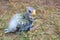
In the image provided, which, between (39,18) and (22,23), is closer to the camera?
(22,23)

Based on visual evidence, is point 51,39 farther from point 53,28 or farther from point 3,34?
point 3,34

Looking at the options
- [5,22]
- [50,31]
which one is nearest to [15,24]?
[5,22]

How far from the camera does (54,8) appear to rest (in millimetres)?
4023

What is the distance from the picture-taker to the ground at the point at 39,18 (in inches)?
129

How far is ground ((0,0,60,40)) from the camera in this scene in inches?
129

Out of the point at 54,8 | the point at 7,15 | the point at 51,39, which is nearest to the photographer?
the point at 51,39

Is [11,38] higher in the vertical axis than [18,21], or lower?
lower

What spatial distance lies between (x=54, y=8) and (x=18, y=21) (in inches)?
39.4

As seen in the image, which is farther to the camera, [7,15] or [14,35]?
[7,15]

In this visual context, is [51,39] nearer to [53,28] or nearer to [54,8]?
[53,28]

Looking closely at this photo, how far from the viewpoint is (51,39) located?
3240 millimetres

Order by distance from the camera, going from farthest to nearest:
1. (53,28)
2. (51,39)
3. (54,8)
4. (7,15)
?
(54,8)
(7,15)
(53,28)
(51,39)

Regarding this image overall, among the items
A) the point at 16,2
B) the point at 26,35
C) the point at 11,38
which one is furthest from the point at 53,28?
the point at 16,2

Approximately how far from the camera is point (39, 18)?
3717 mm
